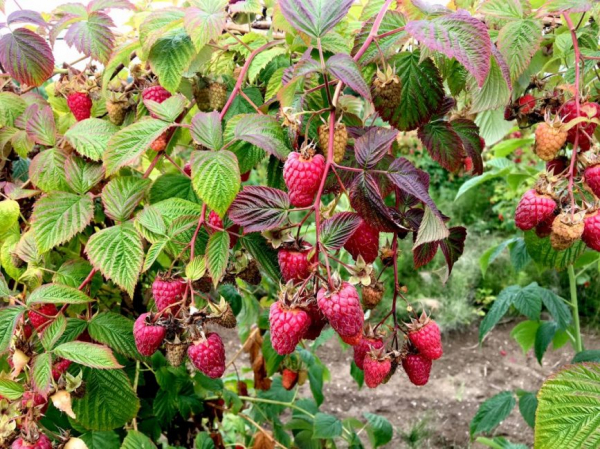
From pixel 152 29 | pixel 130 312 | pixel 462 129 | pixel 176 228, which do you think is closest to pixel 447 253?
pixel 462 129

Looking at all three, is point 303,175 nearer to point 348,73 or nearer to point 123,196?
point 348,73

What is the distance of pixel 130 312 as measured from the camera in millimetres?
1298

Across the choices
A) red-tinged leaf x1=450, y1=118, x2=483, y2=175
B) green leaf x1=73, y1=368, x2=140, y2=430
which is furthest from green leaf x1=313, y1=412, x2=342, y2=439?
red-tinged leaf x1=450, y1=118, x2=483, y2=175

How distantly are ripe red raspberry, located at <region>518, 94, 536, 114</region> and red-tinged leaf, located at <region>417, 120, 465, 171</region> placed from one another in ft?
0.35

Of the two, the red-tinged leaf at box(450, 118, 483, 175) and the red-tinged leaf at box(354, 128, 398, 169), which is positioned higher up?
the red-tinged leaf at box(354, 128, 398, 169)

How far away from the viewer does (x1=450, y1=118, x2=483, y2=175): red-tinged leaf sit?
91 centimetres

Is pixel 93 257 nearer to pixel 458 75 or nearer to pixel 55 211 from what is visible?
pixel 55 211

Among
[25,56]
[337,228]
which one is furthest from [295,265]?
[25,56]

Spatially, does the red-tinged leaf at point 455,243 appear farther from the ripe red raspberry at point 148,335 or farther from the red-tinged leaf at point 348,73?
the ripe red raspberry at point 148,335

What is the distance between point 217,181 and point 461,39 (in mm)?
302

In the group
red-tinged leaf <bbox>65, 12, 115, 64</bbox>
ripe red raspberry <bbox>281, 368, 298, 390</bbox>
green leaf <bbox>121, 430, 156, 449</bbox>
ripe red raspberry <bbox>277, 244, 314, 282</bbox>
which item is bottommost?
ripe red raspberry <bbox>281, 368, 298, 390</bbox>

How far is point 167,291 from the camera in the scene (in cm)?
72

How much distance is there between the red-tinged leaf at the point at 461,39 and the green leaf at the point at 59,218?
1.56 feet

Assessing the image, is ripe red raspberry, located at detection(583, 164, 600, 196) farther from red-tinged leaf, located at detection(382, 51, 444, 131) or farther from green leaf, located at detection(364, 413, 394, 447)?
green leaf, located at detection(364, 413, 394, 447)
